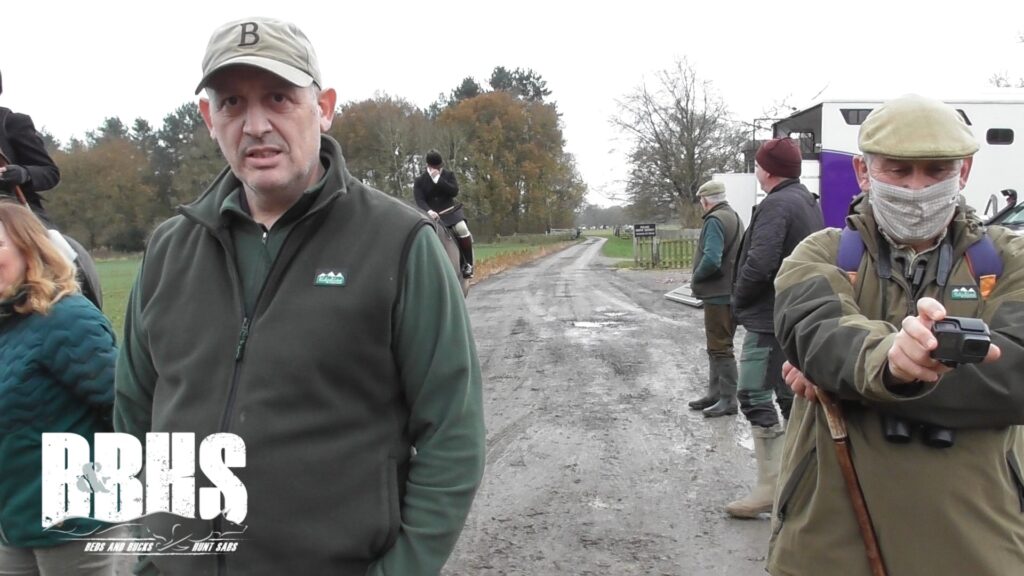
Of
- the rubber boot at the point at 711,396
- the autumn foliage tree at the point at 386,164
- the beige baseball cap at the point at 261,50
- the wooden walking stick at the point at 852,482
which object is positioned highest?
the autumn foliage tree at the point at 386,164

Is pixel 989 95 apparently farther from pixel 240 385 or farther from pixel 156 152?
pixel 156 152

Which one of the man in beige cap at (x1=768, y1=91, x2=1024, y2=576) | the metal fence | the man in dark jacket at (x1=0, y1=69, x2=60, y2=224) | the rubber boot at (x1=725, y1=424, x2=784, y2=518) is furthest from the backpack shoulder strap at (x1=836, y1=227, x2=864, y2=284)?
the metal fence

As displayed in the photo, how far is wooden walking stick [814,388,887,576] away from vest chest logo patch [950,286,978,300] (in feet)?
1.34

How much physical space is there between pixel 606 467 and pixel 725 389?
6.39 ft

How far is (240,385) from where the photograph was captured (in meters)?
1.77

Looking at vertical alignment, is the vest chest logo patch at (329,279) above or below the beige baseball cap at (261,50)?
below

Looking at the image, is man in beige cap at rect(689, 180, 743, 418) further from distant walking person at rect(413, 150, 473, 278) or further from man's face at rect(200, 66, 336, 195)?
man's face at rect(200, 66, 336, 195)

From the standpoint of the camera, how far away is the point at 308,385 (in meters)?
1.75

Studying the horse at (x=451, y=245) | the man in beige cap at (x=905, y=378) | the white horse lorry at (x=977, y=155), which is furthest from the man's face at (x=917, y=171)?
the white horse lorry at (x=977, y=155)

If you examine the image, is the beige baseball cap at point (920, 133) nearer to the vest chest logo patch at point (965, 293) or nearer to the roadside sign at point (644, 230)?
the vest chest logo patch at point (965, 293)

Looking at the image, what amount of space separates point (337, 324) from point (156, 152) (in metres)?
74.0

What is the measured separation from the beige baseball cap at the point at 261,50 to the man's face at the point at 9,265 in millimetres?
1306

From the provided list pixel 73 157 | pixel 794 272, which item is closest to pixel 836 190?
pixel 794 272

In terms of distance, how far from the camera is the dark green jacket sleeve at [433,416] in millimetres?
1794
